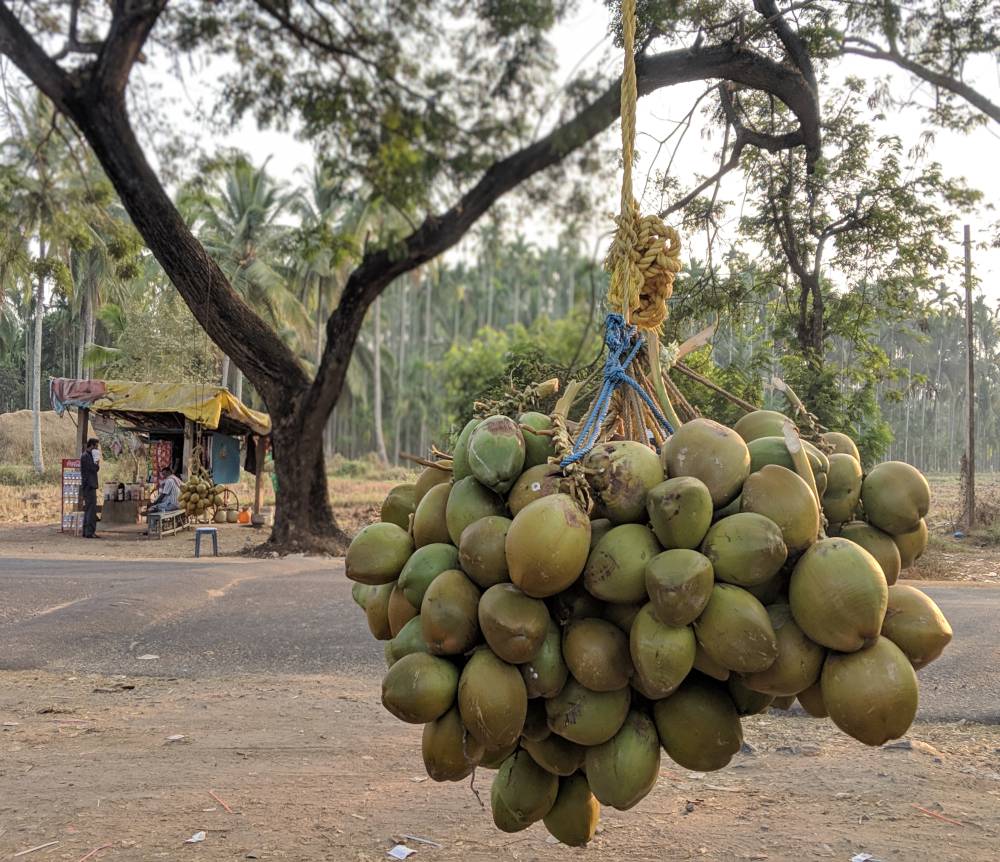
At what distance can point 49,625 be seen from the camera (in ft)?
23.9

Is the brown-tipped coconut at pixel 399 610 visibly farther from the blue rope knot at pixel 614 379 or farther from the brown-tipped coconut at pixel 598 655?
the blue rope knot at pixel 614 379

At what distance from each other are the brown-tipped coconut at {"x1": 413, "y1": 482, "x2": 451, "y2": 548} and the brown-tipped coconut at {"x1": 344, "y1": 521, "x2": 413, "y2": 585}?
0.04 m

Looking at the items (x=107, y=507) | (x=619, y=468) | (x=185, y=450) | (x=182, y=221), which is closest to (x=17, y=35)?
(x=182, y=221)

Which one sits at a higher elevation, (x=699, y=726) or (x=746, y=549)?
(x=746, y=549)

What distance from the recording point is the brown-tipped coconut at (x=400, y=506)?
1895mm

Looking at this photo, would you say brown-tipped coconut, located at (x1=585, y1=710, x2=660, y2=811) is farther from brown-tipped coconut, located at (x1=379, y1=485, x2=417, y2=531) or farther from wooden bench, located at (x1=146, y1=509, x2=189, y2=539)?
wooden bench, located at (x1=146, y1=509, x2=189, y2=539)

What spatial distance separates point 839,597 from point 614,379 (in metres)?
0.64

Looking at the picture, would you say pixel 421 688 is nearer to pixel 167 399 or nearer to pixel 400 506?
pixel 400 506

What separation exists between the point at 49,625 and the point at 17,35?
4873 millimetres

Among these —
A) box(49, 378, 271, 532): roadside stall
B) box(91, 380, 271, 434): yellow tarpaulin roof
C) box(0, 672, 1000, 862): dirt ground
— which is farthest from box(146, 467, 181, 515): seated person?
box(0, 672, 1000, 862): dirt ground

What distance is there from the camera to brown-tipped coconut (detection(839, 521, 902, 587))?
1.59m

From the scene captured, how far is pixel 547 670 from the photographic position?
1426 millimetres

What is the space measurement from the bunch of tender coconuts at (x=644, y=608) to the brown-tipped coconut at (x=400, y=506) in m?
0.24

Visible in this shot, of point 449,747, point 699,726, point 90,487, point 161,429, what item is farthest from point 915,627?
point 161,429
